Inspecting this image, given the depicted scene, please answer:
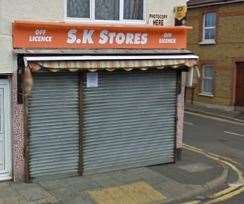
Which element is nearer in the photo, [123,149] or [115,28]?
[115,28]

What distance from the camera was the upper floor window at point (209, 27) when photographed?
24281 mm

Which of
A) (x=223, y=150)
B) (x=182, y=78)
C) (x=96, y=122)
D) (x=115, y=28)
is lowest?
(x=223, y=150)

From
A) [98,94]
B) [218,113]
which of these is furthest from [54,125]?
[218,113]

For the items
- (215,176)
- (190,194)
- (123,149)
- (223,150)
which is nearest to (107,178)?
(123,149)

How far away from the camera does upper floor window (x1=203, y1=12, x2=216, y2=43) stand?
24281 mm

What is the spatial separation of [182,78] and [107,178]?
319 centimetres

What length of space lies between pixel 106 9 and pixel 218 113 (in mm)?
13407

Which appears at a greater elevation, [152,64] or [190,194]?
[152,64]

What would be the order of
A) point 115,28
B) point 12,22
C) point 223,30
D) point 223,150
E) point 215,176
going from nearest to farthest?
→ point 12,22, point 115,28, point 215,176, point 223,150, point 223,30

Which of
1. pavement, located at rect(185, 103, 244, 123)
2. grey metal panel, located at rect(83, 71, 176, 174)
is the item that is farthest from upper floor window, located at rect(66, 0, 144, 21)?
pavement, located at rect(185, 103, 244, 123)

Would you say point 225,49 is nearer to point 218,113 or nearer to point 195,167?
point 218,113

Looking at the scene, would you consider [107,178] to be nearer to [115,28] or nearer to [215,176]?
[215,176]

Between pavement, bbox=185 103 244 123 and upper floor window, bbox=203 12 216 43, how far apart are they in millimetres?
3662

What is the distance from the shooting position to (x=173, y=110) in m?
11.5
